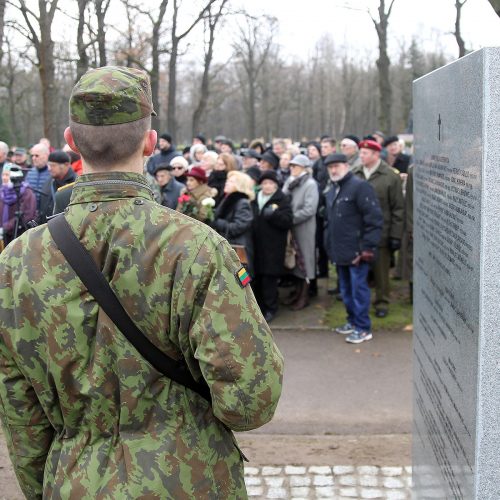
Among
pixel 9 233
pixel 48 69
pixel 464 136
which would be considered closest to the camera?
pixel 464 136

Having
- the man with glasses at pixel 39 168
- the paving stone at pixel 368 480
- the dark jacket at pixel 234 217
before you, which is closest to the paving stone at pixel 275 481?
the paving stone at pixel 368 480

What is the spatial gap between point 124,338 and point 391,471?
9.63ft

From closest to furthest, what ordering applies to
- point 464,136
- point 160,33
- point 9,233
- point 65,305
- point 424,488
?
point 65,305, point 464,136, point 424,488, point 9,233, point 160,33

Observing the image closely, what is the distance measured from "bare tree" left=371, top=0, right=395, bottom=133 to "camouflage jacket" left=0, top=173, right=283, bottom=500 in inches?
704

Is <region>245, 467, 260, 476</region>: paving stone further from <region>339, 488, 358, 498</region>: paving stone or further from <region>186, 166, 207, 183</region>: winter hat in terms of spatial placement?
<region>186, 166, 207, 183</region>: winter hat

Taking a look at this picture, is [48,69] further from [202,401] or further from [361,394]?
[202,401]

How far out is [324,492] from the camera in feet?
13.3

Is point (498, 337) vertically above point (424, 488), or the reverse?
point (498, 337)

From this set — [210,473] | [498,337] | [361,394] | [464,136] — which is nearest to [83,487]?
[210,473]

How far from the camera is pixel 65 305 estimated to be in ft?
6.11

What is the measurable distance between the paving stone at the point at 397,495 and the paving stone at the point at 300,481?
1.56 feet

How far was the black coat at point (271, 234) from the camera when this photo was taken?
25.1 ft

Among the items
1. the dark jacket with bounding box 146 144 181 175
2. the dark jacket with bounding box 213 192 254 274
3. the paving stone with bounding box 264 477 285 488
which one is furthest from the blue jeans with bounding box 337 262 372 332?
the dark jacket with bounding box 146 144 181 175

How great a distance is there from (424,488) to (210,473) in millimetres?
1795
